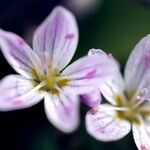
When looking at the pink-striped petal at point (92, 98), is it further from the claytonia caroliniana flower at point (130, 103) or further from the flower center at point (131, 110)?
the flower center at point (131, 110)

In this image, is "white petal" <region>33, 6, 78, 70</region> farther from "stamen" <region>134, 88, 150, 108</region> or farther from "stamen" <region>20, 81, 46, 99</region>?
"stamen" <region>134, 88, 150, 108</region>

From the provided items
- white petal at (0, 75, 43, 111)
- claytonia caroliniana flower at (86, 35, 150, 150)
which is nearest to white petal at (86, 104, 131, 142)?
claytonia caroliniana flower at (86, 35, 150, 150)

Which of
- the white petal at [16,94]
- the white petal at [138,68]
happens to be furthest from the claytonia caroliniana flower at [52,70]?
the white petal at [138,68]

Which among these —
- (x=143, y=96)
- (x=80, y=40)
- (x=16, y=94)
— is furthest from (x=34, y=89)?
(x=80, y=40)

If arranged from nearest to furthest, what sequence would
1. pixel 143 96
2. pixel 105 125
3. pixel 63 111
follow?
pixel 63 111 < pixel 105 125 < pixel 143 96

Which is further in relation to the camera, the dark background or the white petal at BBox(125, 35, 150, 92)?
the dark background

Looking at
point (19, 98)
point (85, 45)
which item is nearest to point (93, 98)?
point (19, 98)

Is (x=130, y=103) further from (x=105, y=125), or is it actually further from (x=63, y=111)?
(x=63, y=111)
